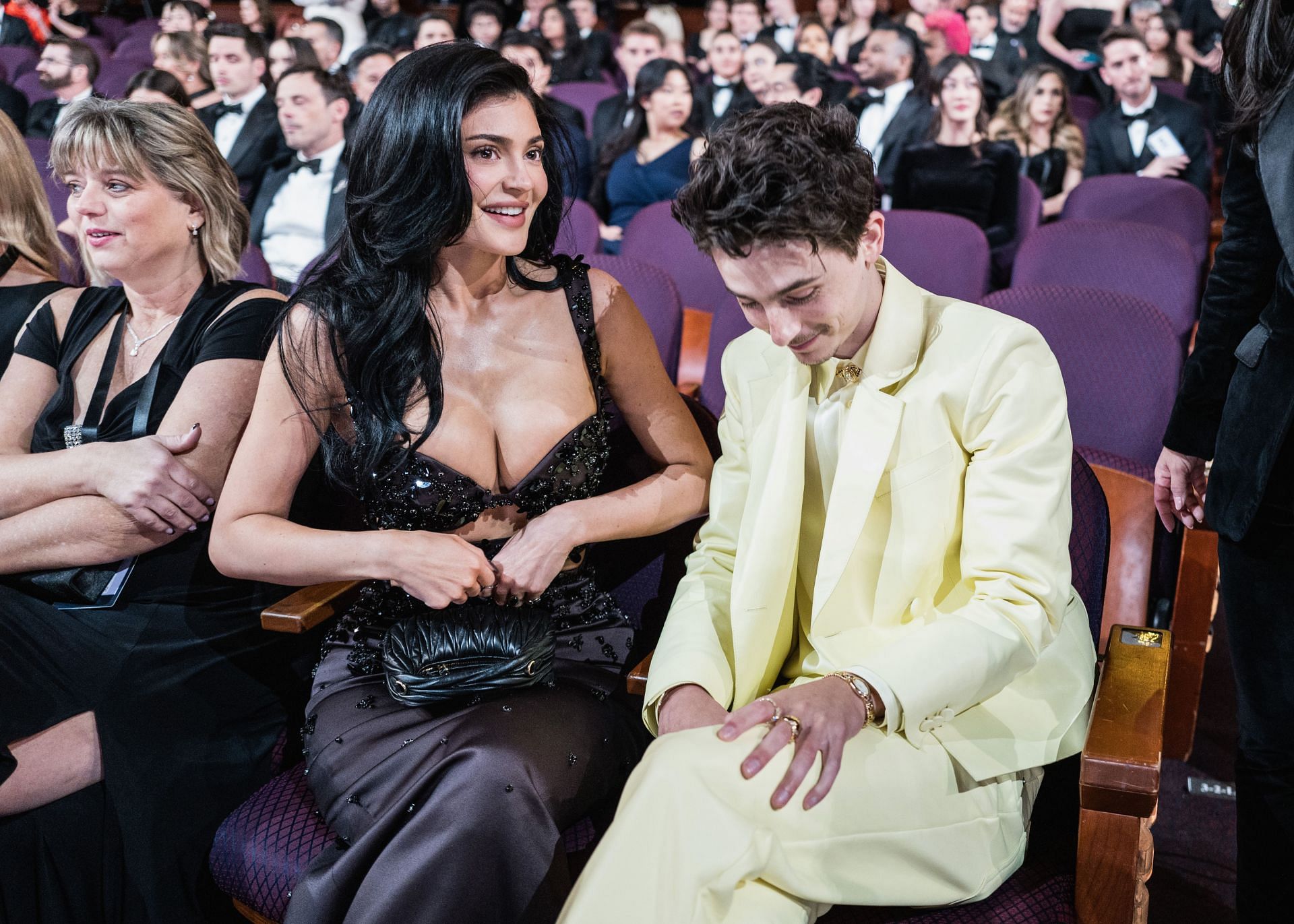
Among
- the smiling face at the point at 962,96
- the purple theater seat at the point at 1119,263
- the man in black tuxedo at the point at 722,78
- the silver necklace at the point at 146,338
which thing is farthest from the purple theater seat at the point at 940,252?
the man in black tuxedo at the point at 722,78

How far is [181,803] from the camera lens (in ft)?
5.58

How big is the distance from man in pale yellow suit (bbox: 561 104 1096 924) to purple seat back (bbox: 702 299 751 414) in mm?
1089

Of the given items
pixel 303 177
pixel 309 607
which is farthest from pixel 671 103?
pixel 309 607

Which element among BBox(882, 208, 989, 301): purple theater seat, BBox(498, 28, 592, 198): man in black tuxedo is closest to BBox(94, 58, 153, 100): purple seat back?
BBox(498, 28, 592, 198): man in black tuxedo

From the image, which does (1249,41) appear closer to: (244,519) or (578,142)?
(244,519)


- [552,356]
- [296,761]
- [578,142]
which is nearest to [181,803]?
[296,761]

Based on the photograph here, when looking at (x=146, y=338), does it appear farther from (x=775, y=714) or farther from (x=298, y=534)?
(x=775, y=714)

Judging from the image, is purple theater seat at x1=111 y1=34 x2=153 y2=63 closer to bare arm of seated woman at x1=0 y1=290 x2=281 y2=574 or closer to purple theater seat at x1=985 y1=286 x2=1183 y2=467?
bare arm of seated woman at x1=0 y1=290 x2=281 y2=574

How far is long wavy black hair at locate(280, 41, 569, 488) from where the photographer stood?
5.22 feet

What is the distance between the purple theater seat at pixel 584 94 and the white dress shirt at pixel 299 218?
88.8 inches

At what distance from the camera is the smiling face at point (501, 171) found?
1618 millimetres

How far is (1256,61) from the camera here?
4.23ft

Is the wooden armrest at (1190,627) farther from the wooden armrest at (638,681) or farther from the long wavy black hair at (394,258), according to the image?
the long wavy black hair at (394,258)

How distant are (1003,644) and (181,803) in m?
1.20
